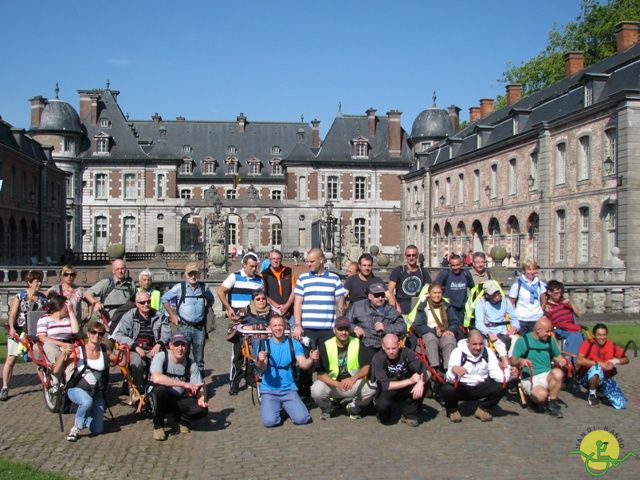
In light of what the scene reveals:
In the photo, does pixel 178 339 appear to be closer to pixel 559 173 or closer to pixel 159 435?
pixel 159 435

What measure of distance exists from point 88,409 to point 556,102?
93.5 feet

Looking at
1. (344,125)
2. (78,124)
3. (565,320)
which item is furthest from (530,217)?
(78,124)

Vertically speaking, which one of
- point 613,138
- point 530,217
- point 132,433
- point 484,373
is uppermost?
point 613,138

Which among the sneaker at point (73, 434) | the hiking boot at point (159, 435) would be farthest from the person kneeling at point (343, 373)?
the sneaker at point (73, 434)

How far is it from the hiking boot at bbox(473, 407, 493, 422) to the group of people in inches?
0.6

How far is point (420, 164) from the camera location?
165ft

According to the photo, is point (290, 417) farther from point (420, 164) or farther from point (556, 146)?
point (420, 164)

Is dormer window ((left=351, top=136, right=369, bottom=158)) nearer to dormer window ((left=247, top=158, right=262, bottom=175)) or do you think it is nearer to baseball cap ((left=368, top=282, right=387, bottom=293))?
dormer window ((left=247, top=158, right=262, bottom=175))

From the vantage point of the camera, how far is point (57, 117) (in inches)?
2324

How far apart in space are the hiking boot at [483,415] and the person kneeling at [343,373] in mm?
1157

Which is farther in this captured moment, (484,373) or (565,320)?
(565,320)

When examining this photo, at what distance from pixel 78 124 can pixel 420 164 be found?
29.0 meters

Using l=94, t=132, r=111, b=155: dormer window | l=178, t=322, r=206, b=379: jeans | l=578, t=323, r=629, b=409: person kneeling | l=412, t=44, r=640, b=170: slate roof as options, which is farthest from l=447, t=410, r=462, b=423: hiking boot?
l=94, t=132, r=111, b=155: dormer window

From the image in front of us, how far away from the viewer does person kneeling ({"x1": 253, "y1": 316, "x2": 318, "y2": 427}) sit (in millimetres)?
7840
